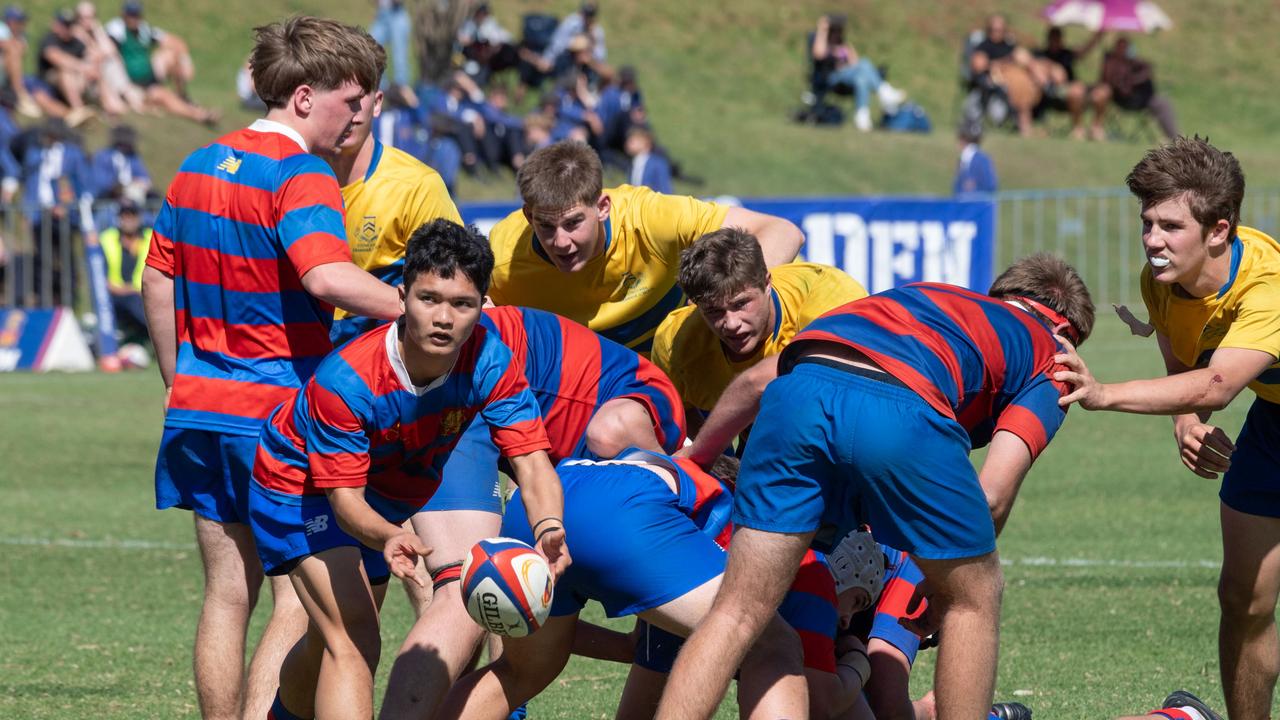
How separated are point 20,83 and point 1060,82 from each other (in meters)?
18.8

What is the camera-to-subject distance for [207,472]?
554cm

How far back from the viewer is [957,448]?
4789mm

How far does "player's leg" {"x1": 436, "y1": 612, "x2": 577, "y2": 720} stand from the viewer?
206 inches

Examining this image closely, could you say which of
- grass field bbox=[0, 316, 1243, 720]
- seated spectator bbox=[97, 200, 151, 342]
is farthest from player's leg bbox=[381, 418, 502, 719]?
seated spectator bbox=[97, 200, 151, 342]

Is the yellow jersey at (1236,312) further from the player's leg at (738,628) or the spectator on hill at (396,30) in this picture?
the spectator on hill at (396,30)

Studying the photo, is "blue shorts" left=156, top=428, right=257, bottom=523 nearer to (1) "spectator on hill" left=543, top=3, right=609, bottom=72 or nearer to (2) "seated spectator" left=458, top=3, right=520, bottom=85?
(1) "spectator on hill" left=543, top=3, right=609, bottom=72

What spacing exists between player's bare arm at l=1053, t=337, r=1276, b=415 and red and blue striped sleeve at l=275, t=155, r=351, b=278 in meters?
2.21

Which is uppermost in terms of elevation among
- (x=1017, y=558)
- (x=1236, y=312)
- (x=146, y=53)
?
(x=146, y=53)

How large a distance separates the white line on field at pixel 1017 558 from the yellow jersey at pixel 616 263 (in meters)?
3.17

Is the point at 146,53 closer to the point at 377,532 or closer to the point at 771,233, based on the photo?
the point at 771,233

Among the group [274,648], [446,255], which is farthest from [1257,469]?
[274,648]

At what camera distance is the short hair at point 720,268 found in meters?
5.82

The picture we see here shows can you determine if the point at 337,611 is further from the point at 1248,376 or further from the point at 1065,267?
the point at 1248,376

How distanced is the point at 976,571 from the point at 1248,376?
122 cm
